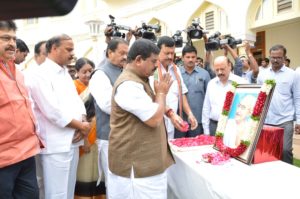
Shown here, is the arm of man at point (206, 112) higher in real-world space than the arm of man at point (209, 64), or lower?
lower

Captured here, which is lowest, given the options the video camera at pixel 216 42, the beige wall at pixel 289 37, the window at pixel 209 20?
the video camera at pixel 216 42

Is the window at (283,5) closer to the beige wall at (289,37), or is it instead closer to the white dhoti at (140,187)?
the beige wall at (289,37)

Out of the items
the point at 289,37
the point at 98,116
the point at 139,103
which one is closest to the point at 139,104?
the point at 139,103

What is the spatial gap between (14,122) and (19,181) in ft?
1.30

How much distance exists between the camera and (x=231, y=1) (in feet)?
23.1

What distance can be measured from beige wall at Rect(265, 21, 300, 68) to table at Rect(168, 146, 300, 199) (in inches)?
263

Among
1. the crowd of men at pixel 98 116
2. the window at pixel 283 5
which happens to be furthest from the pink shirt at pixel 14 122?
the window at pixel 283 5

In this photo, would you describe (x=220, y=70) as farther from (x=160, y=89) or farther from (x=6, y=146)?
(x=6, y=146)

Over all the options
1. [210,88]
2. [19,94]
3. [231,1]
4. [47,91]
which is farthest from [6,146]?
[231,1]

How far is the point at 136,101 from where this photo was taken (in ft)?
5.12

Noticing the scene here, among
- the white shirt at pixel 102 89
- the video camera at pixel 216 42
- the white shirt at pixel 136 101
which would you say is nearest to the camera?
the white shirt at pixel 136 101

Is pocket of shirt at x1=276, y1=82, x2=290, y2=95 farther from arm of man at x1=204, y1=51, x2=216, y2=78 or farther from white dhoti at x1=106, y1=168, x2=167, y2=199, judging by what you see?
white dhoti at x1=106, y1=168, x2=167, y2=199

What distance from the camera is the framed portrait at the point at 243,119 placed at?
5.83 feet

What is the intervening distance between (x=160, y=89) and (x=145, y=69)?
138 mm
